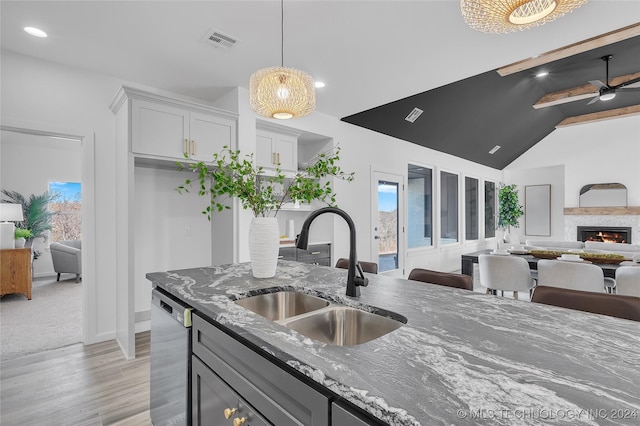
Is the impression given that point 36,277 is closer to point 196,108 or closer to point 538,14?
point 196,108

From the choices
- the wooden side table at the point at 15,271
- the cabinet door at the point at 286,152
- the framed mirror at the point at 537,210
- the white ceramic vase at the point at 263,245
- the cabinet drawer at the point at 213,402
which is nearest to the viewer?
the cabinet drawer at the point at 213,402

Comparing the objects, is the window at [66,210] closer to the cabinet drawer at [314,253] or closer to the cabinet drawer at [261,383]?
the cabinet drawer at [314,253]

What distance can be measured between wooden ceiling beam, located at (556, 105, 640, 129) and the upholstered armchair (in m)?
10.9

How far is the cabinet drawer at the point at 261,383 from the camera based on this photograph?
753 millimetres

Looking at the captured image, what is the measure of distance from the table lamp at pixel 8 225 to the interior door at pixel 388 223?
5.64 metres

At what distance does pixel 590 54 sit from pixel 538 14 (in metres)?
4.25

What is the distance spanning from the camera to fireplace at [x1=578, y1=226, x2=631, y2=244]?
267 inches

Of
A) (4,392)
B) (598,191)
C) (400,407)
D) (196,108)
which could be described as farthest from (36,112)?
(598,191)

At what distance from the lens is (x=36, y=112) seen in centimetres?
289

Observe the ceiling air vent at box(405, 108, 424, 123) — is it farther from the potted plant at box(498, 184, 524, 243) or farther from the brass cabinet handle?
the potted plant at box(498, 184, 524, 243)

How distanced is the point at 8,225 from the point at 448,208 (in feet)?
26.0

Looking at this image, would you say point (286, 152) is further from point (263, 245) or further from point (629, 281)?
point (629, 281)

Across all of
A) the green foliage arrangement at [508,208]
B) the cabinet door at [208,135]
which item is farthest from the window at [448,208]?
the cabinet door at [208,135]

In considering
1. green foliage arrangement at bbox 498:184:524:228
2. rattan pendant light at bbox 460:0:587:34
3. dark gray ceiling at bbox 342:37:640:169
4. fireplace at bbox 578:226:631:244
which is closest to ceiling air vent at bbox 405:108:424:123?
dark gray ceiling at bbox 342:37:640:169
